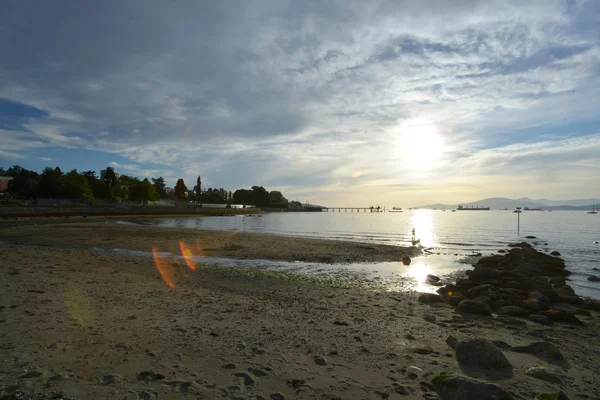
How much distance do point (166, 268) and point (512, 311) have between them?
1360cm

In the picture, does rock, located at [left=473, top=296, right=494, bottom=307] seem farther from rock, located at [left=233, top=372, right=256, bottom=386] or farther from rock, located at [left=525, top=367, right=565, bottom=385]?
rock, located at [left=233, top=372, right=256, bottom=386]

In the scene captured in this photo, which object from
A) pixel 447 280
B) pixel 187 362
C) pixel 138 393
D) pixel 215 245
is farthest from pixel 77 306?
pixel 215 245

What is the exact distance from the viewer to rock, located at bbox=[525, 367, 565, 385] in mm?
5730

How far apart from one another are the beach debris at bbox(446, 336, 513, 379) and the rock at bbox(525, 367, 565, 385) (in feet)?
1.08

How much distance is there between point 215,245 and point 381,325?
20.3 meters

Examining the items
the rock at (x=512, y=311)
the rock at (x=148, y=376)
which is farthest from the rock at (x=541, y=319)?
the rock at (x=148, y=376)

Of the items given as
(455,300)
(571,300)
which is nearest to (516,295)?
(571,300)

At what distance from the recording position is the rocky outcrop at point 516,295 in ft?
32.6

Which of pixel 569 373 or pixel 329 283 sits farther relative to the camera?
pixel 329 283

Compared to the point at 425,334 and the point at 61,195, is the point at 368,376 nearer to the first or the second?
the point at 425,334

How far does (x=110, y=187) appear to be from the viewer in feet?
366

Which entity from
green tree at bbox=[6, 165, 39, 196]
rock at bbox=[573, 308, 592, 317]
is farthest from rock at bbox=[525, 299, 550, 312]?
green tree at bbox=[6, 165, 39, 196]

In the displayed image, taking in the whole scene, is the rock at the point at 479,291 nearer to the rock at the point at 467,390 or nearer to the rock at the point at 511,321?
the rock at the point at 511,321

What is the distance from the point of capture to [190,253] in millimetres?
21891
